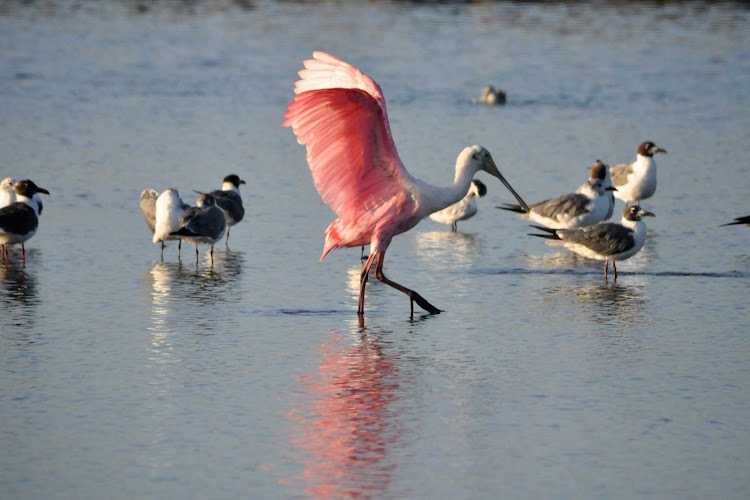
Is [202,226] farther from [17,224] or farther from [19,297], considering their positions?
[19,297]

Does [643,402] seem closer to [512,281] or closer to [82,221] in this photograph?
[512,281]

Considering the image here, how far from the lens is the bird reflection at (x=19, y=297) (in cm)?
981

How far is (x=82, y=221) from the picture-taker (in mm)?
14234

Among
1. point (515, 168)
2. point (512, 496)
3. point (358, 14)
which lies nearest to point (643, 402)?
point (512, 496)

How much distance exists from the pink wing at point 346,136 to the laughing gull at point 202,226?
2.30 meters

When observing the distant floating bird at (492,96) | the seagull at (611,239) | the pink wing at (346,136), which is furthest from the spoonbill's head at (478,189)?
the distant floating bird at (492,96)

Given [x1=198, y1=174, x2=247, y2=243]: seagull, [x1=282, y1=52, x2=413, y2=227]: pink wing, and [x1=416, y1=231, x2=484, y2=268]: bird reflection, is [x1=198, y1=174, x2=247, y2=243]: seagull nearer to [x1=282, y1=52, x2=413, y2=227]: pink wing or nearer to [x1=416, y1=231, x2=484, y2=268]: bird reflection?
[x1=416, y1=231, x2=484, y2=268]: bird reflection

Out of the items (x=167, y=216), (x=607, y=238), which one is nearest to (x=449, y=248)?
(x=607, y=238)

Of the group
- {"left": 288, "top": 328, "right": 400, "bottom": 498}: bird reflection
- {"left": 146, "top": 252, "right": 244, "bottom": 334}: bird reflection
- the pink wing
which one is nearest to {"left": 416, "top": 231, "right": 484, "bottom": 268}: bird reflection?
{"left": 146, "top": 252, "right": 244, "bottom": 334}: bird reflection

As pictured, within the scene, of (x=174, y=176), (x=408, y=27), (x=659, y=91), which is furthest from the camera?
(x=408, y=27)

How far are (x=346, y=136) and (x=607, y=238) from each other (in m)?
3.11

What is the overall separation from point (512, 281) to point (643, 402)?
3860 mm

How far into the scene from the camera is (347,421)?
764 centimetres

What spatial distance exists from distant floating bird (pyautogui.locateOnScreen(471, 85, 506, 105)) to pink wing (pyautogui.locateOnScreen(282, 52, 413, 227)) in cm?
1323
